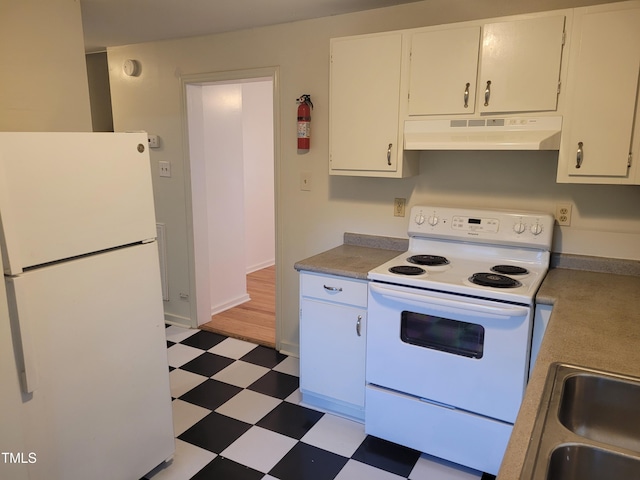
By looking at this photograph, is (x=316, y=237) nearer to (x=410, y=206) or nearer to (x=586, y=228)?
(x=410, y=206)

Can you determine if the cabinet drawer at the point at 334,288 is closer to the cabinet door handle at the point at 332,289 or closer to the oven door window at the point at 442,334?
the cabinet door handle at the point at 332,289

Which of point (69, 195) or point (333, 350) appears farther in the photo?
point (333, 350)

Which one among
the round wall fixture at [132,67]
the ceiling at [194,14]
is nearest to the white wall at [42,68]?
the ceiling at [194,14]

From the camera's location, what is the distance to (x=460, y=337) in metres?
2.09

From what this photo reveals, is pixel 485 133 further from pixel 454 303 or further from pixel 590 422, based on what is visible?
pixel 590 422

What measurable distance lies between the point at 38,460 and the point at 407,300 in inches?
60.4

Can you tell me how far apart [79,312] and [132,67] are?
97.3 inches

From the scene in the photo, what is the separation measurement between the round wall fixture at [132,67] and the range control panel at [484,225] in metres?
2.41

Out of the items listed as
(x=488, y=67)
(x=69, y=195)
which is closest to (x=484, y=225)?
(x=488, y=67)

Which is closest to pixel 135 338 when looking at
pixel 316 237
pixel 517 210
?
pixel 316 237

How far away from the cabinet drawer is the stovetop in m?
0.13

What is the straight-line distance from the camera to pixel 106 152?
1776 mm

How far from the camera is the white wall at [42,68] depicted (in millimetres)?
2293

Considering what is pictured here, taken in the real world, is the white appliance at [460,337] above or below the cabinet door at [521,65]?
below
